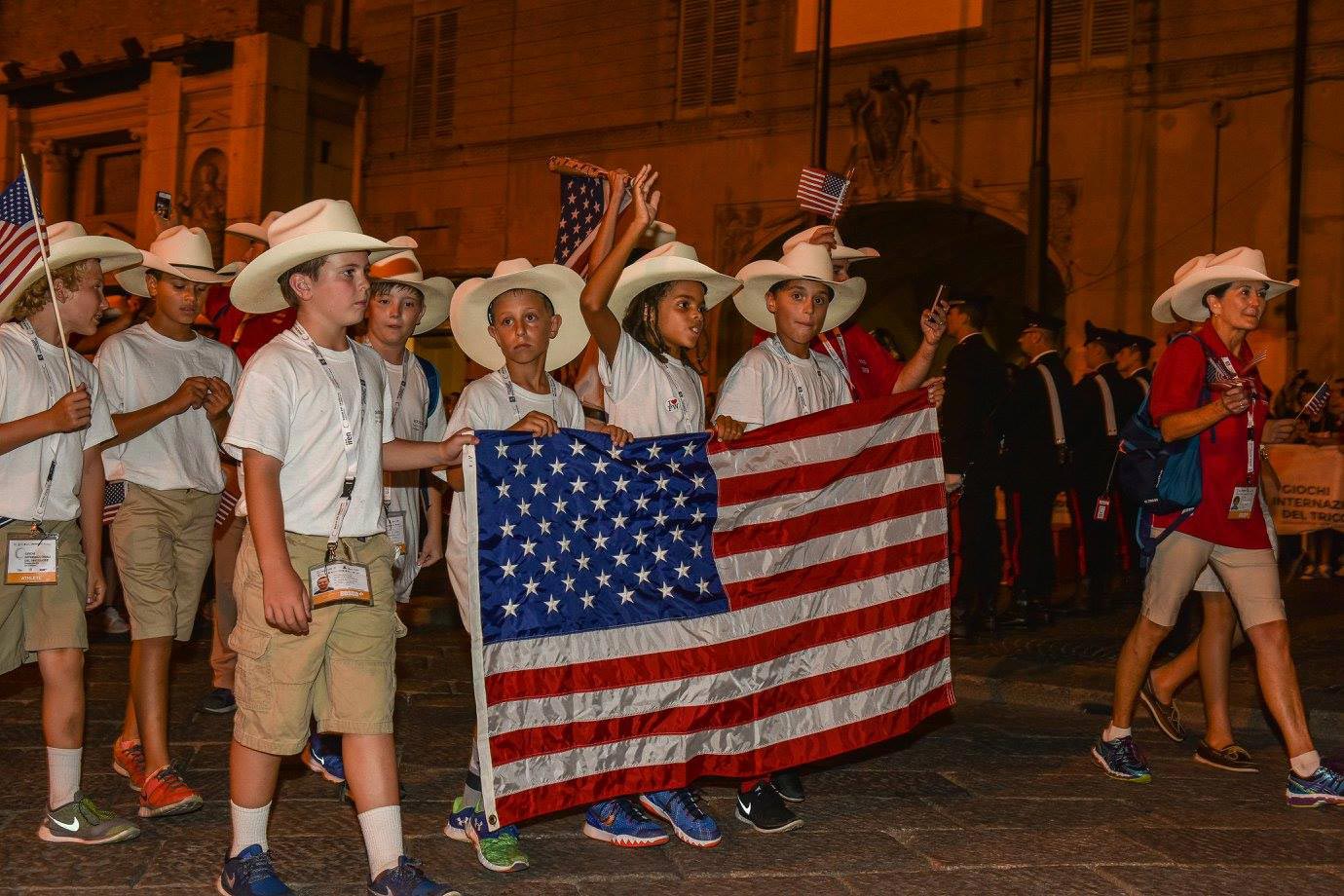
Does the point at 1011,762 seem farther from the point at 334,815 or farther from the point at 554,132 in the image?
the point at 554,132

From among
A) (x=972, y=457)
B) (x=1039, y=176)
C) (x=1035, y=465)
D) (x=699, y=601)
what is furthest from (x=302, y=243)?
(x=1039, y=176)

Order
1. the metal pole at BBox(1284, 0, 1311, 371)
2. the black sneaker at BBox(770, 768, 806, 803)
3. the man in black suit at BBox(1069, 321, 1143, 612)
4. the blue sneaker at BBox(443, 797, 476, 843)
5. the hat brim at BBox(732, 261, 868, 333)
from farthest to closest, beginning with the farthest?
the metal pole at BBox(1284, 0, 1311, 371) < the man in black suit at BBox(1069, 321, 1143, 612) < the hat brim at BBox(732, 261, 868, 333) < the black sneaker at BBox(770, 768, 806, 803) < the blue sneaker at BBox(443, 797, 476, 843)

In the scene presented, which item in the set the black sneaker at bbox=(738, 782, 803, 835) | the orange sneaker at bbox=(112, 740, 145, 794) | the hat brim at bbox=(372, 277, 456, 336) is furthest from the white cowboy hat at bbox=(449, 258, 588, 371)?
the orange sneaker at bbox=(112, 740, 145, 794)

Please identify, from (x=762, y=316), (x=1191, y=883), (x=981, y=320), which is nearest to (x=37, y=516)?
(x=762, y=316)

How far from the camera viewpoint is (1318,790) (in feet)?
18.7

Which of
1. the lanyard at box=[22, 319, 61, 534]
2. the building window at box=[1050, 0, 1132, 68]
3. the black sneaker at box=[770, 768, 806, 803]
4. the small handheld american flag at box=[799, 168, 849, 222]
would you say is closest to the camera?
the lanyard at box=[22, 319, 61, 534]

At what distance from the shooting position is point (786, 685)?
5.39 m

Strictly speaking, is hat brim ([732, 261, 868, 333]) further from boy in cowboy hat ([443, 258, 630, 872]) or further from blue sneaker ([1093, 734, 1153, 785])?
blue sneaker ([1093, 734, 1153, 785])

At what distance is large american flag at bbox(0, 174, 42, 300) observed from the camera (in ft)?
16.1

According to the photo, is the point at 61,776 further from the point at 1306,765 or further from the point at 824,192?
the point at 1306,765

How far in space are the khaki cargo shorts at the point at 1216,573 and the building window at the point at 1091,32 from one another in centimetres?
1430

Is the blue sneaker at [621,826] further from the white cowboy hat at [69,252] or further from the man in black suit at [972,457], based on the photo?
the man in black suit at [972,457]

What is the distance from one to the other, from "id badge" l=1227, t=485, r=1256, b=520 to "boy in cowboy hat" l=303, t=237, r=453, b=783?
10.8 feet

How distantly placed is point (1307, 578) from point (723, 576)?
11.0 m
